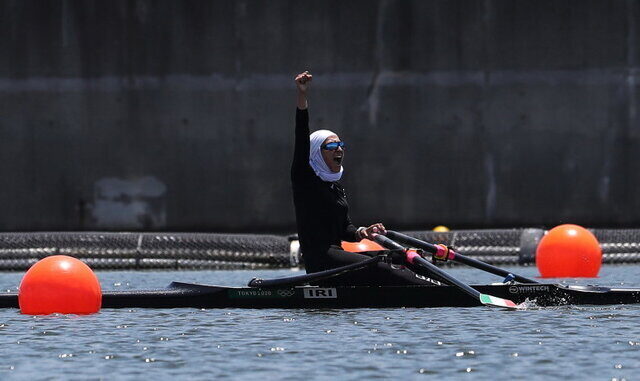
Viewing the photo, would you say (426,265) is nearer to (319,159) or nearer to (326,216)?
(326,216)

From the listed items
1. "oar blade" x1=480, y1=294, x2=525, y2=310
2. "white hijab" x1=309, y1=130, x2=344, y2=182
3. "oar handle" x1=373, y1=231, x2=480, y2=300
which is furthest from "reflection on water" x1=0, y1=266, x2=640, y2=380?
"white hijab" x1=309, y1=130, x2=344, y2=182

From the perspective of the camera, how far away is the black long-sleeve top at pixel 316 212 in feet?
40.6

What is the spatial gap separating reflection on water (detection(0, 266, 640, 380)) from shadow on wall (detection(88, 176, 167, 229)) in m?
10.7

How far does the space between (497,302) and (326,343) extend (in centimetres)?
274

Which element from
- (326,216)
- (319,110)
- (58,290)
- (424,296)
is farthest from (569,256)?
(319,110)

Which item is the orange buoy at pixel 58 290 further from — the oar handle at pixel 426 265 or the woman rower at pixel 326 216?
the oar handle at pixel 426 265

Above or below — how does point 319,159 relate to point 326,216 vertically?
above

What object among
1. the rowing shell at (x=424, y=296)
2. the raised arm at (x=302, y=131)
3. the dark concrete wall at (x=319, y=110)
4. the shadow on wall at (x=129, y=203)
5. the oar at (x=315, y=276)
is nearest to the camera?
the raised arm at (x=302, y=131)

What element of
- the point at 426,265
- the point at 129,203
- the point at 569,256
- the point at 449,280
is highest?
the point at 129,203

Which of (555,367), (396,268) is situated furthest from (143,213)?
(555,367)

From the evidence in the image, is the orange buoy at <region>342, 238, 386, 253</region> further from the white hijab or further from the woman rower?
the white hijab

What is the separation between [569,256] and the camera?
55.3 feet

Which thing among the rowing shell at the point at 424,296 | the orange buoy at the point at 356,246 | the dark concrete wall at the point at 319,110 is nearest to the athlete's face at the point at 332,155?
the rowing shell at the point at 424,296

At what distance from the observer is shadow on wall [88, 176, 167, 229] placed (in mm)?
23344
